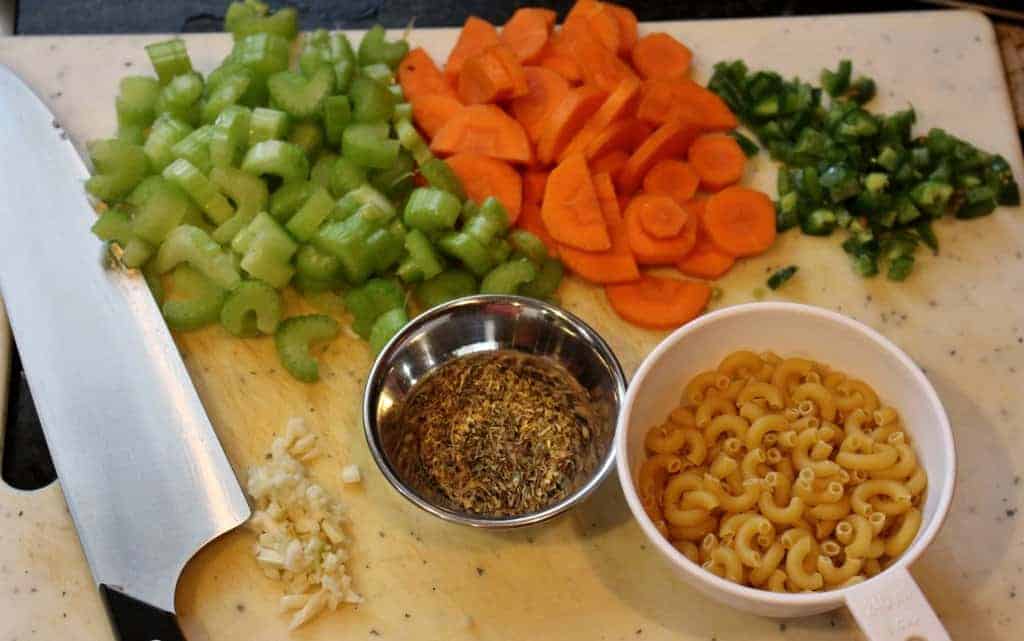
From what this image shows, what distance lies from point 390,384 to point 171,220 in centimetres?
65

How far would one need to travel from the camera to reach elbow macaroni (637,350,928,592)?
1857 millimetres

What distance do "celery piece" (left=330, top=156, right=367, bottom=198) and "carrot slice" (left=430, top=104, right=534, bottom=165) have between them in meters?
0.21

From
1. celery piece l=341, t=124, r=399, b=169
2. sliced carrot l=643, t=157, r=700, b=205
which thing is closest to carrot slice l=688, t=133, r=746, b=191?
sliced carrot l=643, t=157, r=700, b=205

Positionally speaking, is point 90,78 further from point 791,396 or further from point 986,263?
point 986,263

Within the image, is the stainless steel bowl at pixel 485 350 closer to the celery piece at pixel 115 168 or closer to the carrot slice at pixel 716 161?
the carrot slice at pixel 716 161

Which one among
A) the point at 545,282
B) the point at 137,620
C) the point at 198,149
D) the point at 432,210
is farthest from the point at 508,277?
the point at 137,620

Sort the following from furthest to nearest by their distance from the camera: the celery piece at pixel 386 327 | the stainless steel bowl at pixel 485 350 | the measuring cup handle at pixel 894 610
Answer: the celery piece at pixel 386 327 < the stainless steel bowl at pixel 485 350 < the measuring cup handle at pixel 894 610

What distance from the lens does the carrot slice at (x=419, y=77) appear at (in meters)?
2.63

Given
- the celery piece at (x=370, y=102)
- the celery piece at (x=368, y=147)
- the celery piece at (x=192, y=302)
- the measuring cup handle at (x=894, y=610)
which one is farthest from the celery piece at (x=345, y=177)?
the measuring cup handle at (x=894, y=610)

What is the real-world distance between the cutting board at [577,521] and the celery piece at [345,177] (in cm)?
36

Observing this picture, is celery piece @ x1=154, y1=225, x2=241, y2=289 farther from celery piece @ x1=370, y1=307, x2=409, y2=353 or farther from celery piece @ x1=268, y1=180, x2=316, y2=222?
celery piece @ x1=370, y1=307, x2=409, y2=353

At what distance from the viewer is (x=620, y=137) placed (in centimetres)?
251

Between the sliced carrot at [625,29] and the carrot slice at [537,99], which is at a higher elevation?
the sliced carrot at [625,29]

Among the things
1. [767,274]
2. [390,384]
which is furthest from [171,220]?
[767,274]
